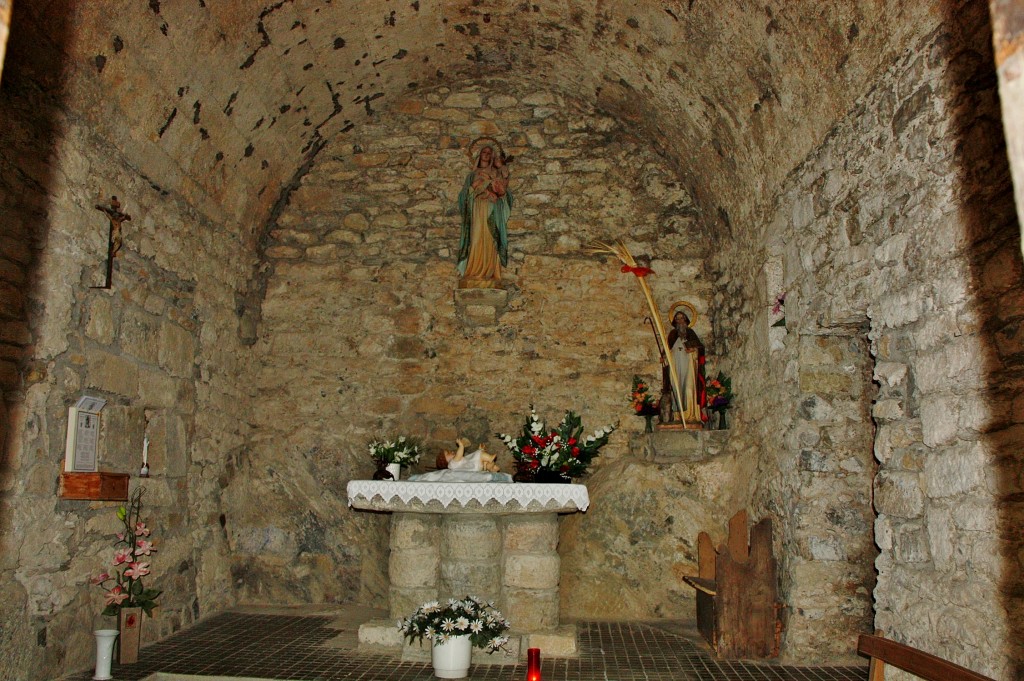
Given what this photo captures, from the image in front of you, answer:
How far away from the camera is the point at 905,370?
13.4 ft

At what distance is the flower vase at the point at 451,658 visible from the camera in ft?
15.8

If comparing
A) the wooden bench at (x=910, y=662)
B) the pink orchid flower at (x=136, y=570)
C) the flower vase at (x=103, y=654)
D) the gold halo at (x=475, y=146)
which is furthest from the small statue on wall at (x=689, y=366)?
the flower vase at (x=103, y=654)

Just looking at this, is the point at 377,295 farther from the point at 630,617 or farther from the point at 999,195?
the point at 999,195

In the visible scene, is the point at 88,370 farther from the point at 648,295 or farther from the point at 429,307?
the point at 648,295

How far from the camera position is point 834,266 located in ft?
16.2

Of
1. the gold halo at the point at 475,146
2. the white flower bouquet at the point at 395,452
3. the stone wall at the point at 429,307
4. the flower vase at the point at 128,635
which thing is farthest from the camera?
the gold halo at the point at 475,146

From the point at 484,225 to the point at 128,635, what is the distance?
437cm

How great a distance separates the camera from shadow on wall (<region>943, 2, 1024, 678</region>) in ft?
10.5

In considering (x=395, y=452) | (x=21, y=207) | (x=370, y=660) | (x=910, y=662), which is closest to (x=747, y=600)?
(x=910, y=662)

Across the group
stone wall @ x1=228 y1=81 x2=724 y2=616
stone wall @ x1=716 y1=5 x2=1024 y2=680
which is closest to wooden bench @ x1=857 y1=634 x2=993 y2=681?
stone wall @ x1=716 y1=5 x2=1024 y2=680

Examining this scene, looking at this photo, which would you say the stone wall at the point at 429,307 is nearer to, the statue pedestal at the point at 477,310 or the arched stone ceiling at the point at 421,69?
the statue pedestal at the point at 477,310

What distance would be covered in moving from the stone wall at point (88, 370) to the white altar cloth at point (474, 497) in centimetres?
175

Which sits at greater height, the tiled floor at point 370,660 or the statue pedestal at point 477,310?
the statue pedestal at point 477,310

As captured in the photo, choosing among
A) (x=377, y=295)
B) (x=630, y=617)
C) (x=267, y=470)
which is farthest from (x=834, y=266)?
(x=267, y=470)
